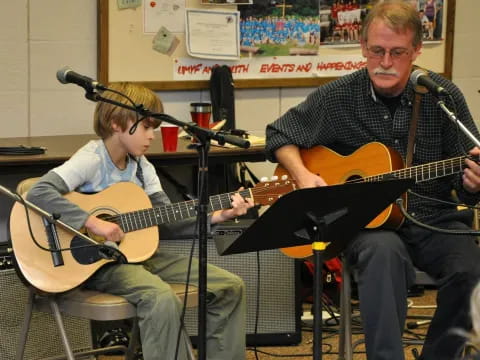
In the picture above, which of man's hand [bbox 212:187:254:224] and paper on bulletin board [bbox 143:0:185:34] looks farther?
paper on bulletin board [bbox 143:0:185:34]

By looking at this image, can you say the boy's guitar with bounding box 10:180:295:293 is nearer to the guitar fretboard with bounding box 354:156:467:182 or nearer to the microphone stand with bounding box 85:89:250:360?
the guitar fretboard with bounding box 354:156:467:182

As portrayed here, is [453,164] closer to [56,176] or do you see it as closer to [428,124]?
[428,124]

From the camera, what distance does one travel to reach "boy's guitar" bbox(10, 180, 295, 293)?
285 cm

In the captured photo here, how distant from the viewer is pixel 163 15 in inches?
165

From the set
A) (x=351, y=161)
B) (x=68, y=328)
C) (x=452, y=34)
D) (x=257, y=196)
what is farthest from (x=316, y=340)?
(x=452, y=34)

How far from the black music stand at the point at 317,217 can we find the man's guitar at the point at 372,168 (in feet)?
1.41

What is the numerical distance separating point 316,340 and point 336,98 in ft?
3.62

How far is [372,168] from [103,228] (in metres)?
0.91

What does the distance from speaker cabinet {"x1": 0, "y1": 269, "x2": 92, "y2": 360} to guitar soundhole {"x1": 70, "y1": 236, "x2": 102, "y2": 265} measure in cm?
46

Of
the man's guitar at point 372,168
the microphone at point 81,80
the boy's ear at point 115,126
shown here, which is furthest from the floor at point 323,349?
the microphone at point 81,80

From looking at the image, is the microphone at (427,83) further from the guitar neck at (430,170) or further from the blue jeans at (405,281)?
the blue jeans at (405,281)

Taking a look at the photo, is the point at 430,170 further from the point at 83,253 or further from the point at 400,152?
the point at 83,253

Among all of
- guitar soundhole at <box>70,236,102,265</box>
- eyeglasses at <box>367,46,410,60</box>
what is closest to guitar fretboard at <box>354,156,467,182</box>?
eyeglasses at <box>367,46,410,60</box>

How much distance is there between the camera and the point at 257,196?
289 centimetres
